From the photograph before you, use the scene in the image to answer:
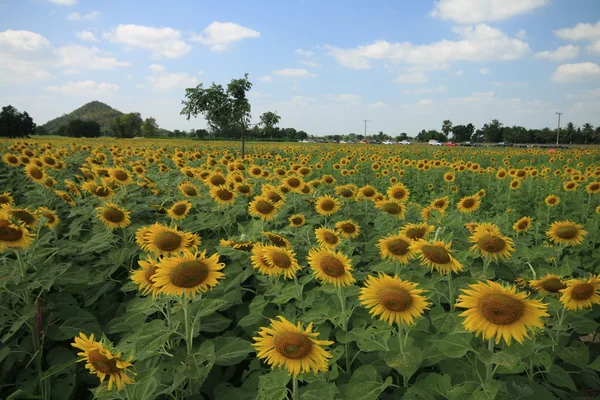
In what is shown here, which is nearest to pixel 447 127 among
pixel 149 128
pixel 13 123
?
pixel 149 128

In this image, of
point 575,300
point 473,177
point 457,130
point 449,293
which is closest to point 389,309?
point 449,293

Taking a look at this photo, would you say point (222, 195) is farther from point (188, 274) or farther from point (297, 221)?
point (188, 274)

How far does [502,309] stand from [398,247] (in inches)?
40.5

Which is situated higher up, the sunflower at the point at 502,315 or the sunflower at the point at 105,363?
the sunflower at the point at 502,315

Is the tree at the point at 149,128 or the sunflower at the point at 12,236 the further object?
the tree at the point at 149,128

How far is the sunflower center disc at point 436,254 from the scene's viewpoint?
2.34m

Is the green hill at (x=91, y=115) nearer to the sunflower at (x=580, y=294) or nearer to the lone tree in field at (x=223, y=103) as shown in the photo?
the lone tree in field at (x=223, y=103)

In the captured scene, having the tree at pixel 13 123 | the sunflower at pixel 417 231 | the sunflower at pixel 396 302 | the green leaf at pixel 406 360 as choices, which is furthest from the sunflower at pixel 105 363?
the tree at pixel 13 123

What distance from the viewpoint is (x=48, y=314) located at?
292 centimetres

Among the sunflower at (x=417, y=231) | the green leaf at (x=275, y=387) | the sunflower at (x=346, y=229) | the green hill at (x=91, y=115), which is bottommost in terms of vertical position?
the green leaf at (x=275, y=387)

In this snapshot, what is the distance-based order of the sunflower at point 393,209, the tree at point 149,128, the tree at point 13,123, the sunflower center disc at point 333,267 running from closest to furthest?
the sunflower center disc at point 333,267, the sunflower at point 393,209, the tree at point 13,123, the tree at point 149,128

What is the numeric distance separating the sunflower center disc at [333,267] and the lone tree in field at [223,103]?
681 inches

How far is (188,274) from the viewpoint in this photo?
1.95 m

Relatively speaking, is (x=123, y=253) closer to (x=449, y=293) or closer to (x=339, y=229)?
(x=339, y=229)
